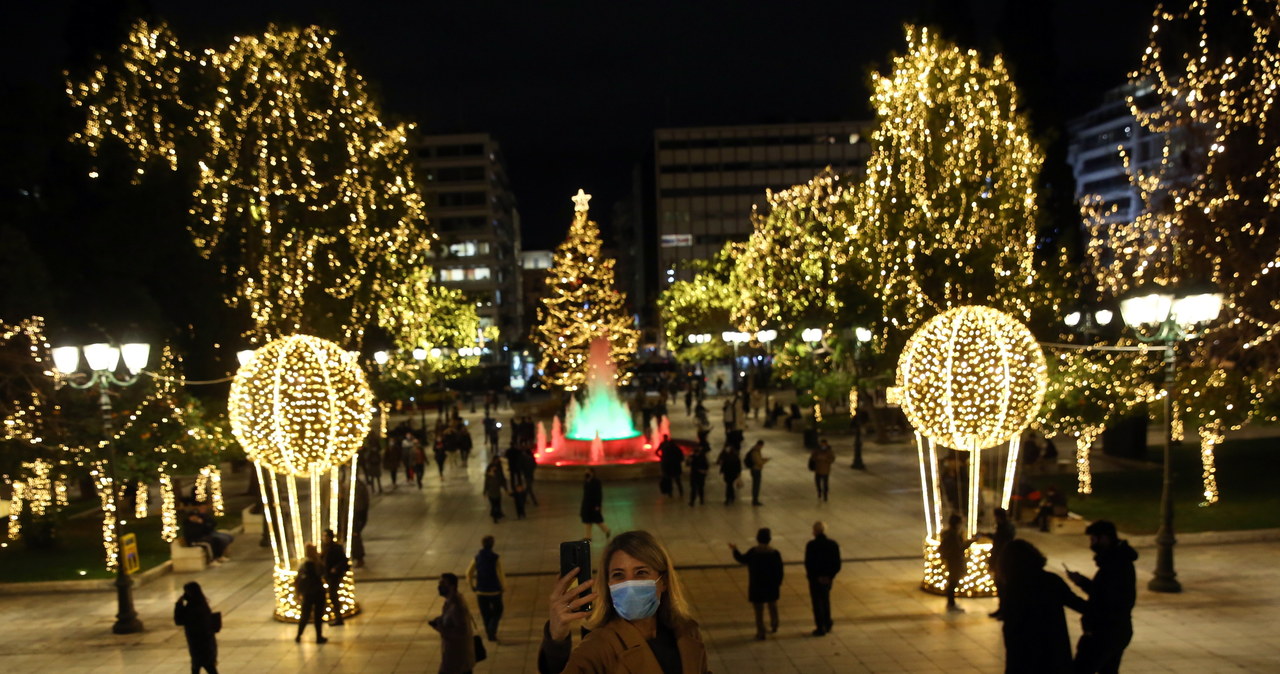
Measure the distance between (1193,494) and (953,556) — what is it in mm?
10648

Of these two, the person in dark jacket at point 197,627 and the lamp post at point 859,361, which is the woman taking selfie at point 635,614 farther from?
the lamp post at point 859,361

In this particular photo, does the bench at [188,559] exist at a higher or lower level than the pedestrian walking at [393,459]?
lower

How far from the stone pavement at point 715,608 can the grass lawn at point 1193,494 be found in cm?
155

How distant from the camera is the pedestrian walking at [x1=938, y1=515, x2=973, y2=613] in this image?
13.2 m

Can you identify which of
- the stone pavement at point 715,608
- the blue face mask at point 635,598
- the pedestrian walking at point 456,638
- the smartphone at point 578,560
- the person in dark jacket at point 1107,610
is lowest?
the stone pavement at point 715,608

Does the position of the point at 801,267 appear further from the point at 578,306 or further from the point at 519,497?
the point at 578,306

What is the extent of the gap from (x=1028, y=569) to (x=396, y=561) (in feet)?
40.7

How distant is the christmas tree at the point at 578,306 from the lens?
57969 millimetres

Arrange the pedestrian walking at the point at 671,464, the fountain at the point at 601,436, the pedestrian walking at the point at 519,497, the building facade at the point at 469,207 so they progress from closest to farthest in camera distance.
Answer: the pedestrian walking at the point at 519,497 < the pedestrian walking at the point at 671,464 < the fountain at the point at 601,436 < the building facade at the point at 469,207

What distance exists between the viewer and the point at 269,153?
25859 mm

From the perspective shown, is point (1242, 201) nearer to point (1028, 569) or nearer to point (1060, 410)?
point (1060, 410)

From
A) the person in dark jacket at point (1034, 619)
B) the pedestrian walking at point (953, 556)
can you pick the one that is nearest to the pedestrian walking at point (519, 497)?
the pedestrian walking at point (953, 556)

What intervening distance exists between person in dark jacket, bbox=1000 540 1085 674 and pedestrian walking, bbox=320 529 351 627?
27.8 ft

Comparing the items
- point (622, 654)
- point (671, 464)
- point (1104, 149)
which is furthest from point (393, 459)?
point (1104, 149)
